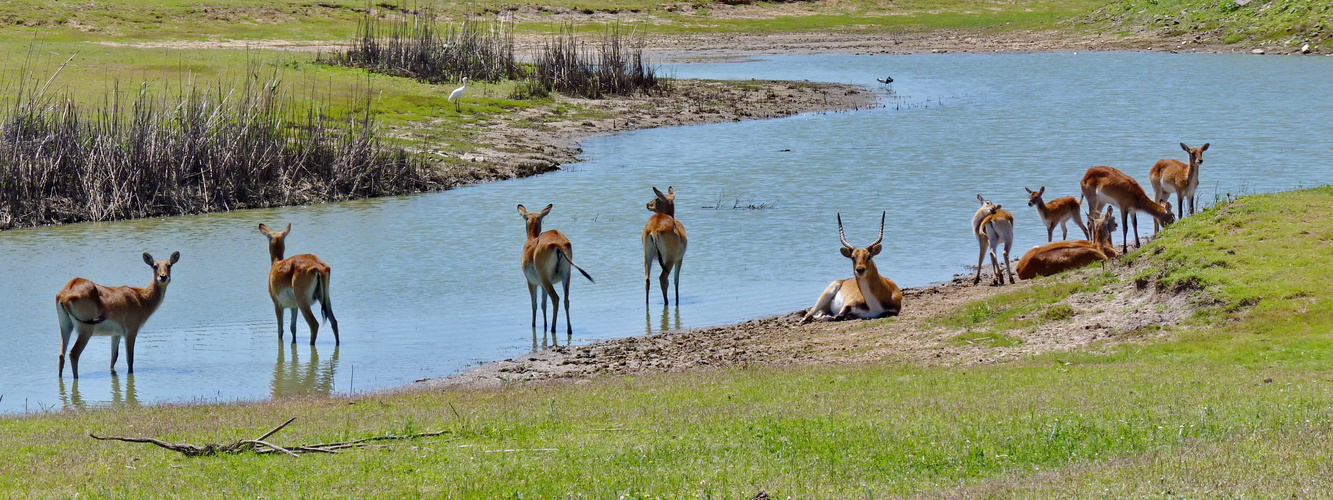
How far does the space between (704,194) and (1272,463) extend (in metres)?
19.8

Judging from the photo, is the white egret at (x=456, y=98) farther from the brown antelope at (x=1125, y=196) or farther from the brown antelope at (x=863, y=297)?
the brown antelope at (x=863, y=297)

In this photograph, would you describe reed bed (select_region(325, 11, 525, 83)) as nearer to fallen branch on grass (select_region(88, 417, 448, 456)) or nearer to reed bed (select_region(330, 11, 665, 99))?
reed bed (select_region(330, 11, 665, 99))

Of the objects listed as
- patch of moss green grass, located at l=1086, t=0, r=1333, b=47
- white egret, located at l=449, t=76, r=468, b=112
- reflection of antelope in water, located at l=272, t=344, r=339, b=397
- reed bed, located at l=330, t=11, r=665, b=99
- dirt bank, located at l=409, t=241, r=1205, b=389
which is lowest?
reflection of antelope in water, located at l=272, t=344, r=339, b=397

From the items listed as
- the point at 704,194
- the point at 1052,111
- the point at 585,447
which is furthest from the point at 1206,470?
the point at 1052,111

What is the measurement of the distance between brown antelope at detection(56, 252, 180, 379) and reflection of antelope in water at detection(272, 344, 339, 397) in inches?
54.5

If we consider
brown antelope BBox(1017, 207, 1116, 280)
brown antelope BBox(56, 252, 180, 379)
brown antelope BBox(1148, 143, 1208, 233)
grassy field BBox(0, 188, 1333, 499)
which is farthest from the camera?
brown antelope BBox(1148, 143, 1208, 233)

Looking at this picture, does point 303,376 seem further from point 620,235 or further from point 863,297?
point 620,235

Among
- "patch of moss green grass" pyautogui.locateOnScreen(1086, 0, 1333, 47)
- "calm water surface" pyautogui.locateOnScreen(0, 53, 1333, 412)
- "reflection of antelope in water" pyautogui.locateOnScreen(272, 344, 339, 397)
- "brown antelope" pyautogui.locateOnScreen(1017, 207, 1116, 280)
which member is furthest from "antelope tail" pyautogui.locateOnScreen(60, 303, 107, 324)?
"patch of moss green grass" pyautogui.locateOnScreen(1086, 0, 1333, 47)

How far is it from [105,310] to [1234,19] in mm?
55430

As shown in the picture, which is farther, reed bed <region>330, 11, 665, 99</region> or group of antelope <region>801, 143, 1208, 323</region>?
reed bed <region>330, 11, 665, 99</region>

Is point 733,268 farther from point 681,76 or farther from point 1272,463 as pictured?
point 681,76

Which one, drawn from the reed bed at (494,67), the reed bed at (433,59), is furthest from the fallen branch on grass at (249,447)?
the reed bed at (433,59)

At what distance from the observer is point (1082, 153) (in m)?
30.3

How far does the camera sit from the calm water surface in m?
14.2
